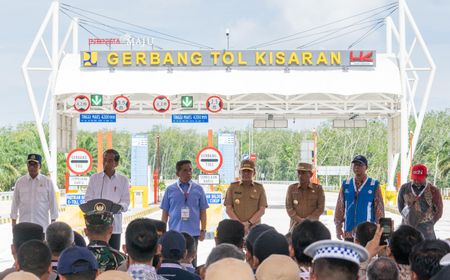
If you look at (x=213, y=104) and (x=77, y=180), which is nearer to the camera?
(x=77, y=180)

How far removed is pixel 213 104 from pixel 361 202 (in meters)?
15.6

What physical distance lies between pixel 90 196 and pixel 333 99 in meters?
17.3

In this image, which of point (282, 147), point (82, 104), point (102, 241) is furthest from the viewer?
point (282, 147)

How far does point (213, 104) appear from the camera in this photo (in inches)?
975

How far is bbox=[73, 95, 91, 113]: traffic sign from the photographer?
23.5m

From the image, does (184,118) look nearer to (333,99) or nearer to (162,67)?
(162,67)

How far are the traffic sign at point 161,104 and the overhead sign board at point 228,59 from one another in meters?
1.14

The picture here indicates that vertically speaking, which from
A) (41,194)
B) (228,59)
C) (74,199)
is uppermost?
(228,59)

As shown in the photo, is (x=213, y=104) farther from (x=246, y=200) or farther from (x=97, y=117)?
(x=246, y=200)

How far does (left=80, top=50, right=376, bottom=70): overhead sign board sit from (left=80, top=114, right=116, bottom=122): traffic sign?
1.62 m

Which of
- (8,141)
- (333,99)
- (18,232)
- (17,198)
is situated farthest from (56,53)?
(8,141)

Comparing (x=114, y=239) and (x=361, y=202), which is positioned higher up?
(x=361, y=202)

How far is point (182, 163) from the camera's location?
10016 millimetres

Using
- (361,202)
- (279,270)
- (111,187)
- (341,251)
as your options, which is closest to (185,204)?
→ (111,187)
